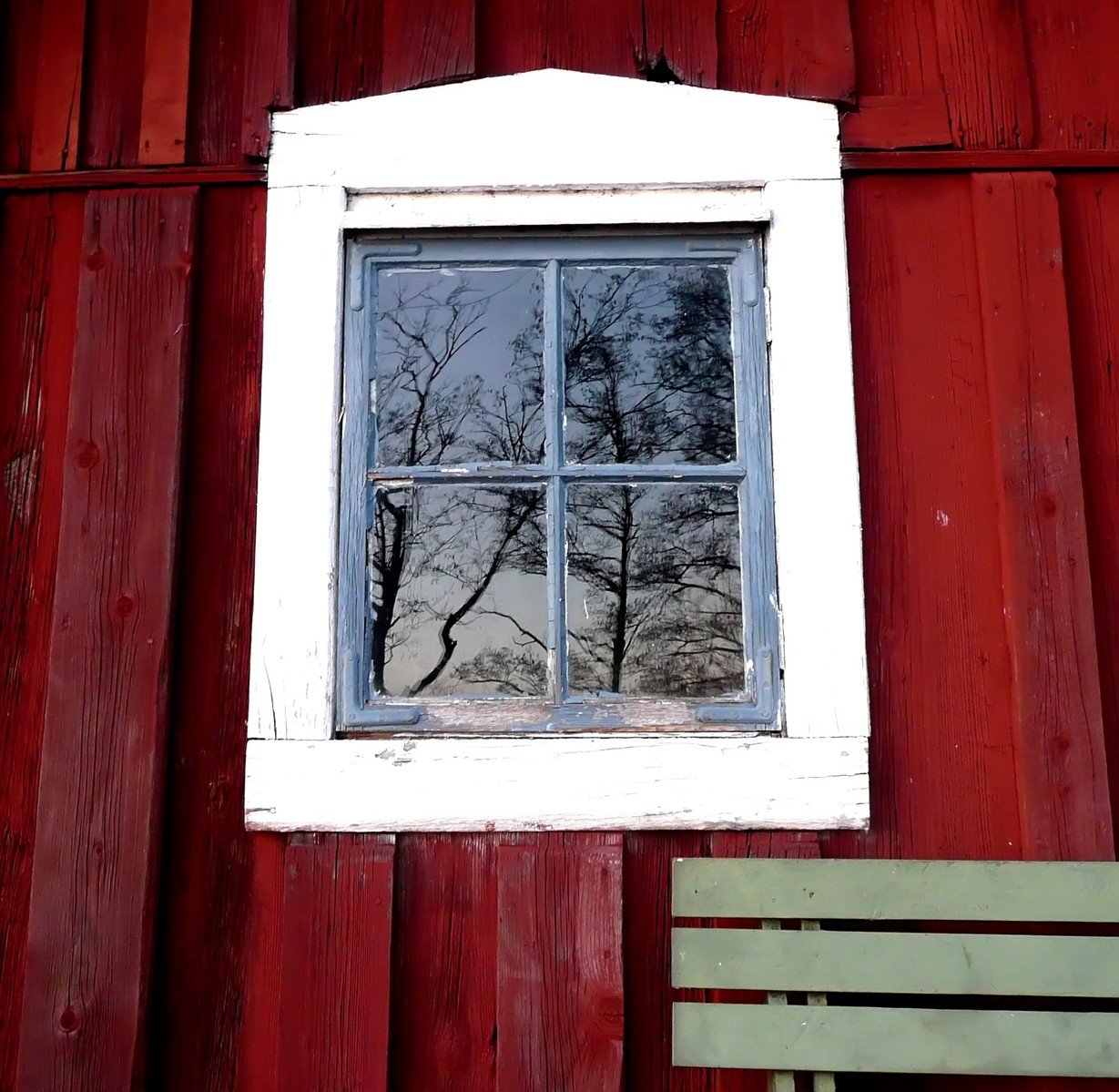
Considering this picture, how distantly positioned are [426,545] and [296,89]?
38.8 inches

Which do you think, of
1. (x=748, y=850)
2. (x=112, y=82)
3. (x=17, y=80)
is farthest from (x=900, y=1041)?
(x=17, y=80)

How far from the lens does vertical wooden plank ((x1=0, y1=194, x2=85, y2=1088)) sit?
196 centimetres

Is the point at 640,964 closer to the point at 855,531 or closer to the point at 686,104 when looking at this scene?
the point at 855,531

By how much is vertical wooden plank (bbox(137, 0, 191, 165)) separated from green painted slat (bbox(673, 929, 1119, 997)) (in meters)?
1.81

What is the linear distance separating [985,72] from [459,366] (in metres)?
1.23

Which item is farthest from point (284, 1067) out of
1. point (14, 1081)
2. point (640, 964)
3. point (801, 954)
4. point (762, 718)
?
point (762, 718)

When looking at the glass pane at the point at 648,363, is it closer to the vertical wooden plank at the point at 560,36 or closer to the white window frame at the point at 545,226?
the white window frame at the point at 545,226

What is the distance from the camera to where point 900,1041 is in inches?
67.9

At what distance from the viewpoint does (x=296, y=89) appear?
7.23 ft

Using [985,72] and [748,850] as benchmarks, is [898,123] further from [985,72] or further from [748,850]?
[748,850]

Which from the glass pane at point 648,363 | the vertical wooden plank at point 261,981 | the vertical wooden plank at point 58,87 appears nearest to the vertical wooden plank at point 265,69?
the vertical wooden plank at point 58,87

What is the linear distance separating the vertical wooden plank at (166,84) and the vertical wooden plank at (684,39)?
3.08ft

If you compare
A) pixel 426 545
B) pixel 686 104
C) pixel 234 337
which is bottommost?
pixel 426 545

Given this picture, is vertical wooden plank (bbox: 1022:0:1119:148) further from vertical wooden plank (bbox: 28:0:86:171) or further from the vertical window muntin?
vertical wooden plank (bbox: 28:0:86:171)
